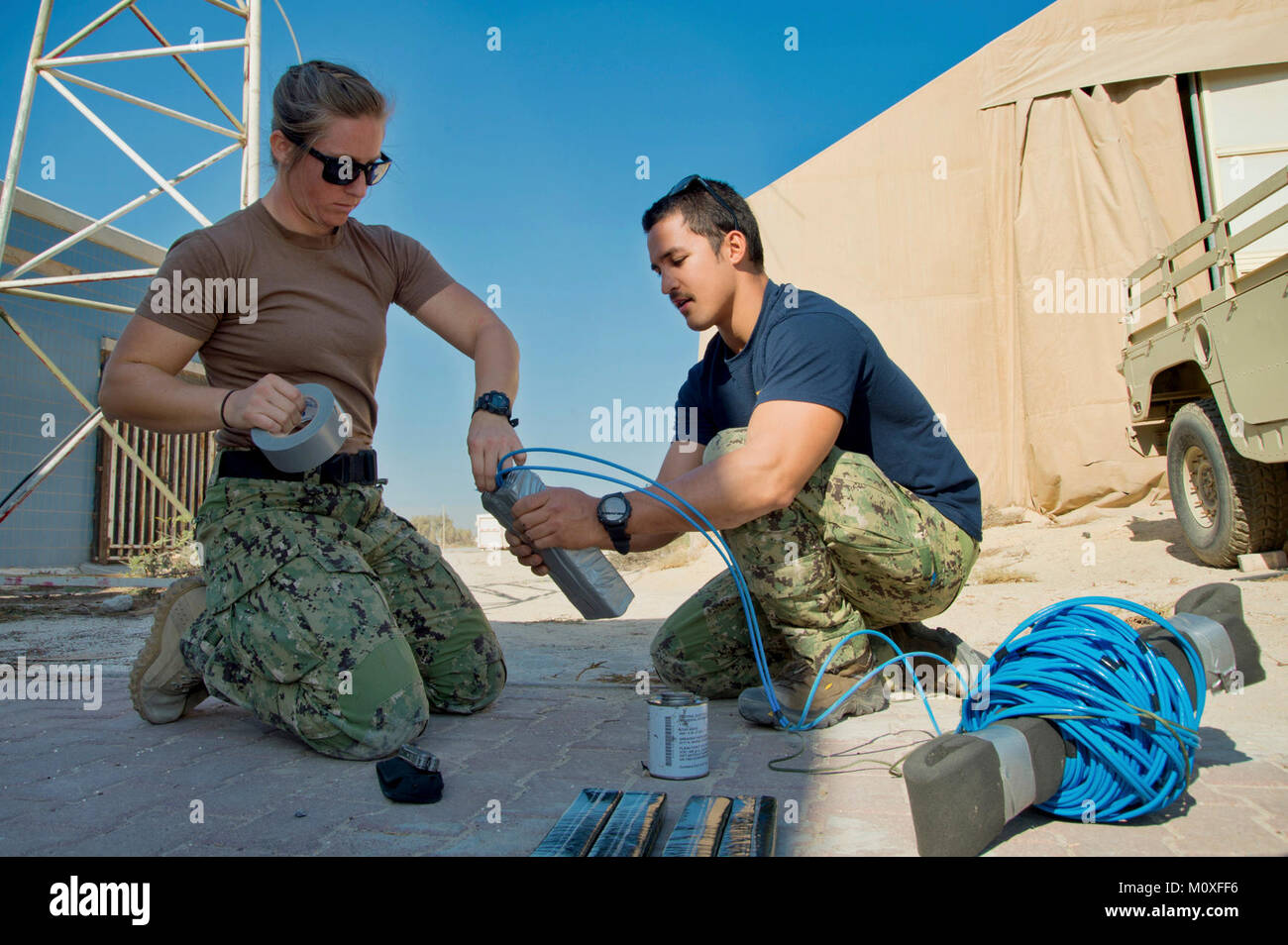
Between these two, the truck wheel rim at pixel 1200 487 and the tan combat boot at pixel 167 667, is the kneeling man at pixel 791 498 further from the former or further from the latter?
the truck wheel rim at pixel 1200 487

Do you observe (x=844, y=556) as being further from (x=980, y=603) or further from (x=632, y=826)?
(x=980, y=603)

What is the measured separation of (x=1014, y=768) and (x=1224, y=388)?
4.53m

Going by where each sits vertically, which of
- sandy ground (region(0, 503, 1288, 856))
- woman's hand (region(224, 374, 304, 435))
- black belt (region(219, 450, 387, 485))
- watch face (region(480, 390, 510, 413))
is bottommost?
sandy ground (region(0, 503, 1288, 856))

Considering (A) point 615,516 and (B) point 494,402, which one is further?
(B) point 494,402

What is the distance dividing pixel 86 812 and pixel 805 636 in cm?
175

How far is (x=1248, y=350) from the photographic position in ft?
15.1

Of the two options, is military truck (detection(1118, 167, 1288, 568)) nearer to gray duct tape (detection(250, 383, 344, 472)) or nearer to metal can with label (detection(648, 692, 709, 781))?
metal can with label (detection(648, 692, 709, 781))

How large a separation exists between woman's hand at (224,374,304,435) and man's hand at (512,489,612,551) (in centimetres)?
58

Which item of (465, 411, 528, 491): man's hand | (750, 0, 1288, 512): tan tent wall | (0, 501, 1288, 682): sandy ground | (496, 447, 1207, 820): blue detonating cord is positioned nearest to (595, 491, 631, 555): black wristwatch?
(465, 411, 528, 491): man's hand

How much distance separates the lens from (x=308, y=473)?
2400 mm

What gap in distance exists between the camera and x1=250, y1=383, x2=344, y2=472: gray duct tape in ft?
6.78

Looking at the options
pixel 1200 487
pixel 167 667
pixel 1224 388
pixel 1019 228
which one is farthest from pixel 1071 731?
pixel 1019 228
